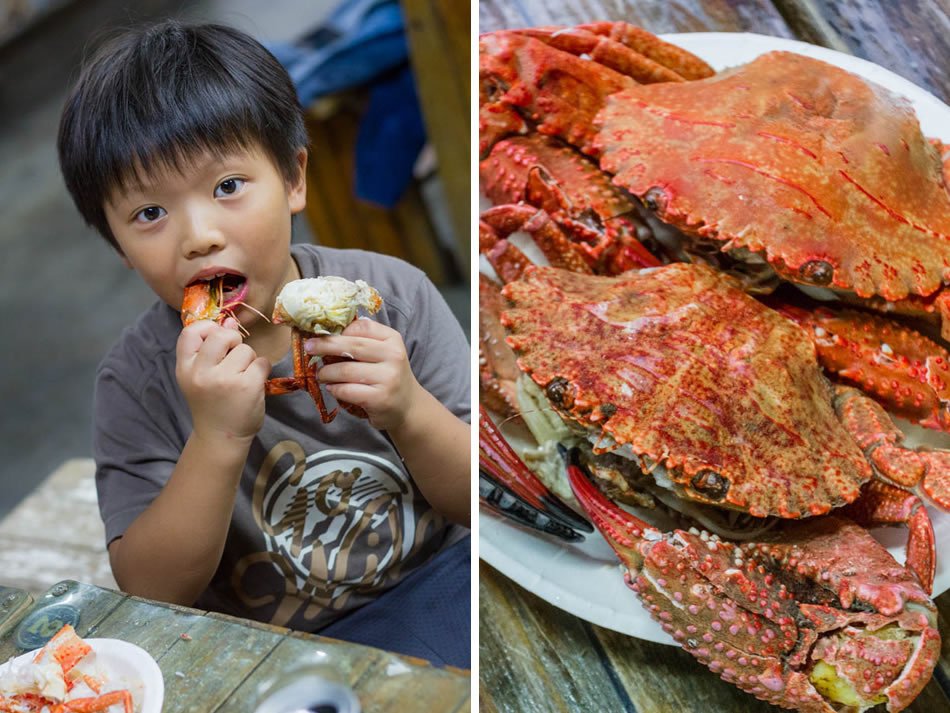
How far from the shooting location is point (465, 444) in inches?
33.1

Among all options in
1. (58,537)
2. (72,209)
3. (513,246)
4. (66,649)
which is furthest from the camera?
(72,209)

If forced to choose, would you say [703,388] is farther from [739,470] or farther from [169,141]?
[169,141]

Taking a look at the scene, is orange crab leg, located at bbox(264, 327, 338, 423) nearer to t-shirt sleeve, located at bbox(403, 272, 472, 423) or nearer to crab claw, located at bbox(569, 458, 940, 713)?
t-shirt sleeve, located at bbox(403, 272, 472, 423)

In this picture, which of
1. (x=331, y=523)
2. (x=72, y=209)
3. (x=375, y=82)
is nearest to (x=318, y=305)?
(x=331, y=523)

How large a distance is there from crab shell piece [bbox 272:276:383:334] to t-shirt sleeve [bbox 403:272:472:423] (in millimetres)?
137

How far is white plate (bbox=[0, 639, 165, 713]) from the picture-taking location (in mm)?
750

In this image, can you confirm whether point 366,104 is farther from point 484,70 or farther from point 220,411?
point 220,411

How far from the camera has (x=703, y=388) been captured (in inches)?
29.9

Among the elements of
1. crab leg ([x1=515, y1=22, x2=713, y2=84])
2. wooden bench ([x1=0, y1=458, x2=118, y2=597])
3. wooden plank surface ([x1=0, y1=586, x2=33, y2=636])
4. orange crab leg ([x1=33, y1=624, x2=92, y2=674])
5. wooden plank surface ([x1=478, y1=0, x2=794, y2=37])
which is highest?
wooden plank surface ([x1=478, y1=0, x2=794, y2=37])

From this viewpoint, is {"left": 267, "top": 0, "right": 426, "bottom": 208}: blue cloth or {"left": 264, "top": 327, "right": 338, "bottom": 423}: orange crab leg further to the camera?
{"left": 267, "top": 0, "right": 426, "bottom": 208}: blue cloth

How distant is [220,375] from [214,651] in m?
0.23

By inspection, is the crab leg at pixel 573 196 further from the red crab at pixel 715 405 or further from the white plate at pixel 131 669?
the white plate at pixel 131 669

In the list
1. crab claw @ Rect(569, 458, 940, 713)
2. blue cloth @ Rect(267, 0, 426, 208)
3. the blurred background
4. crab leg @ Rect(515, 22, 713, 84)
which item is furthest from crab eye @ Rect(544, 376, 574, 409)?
blue cloth @ Rect(267, 0, 426, 208)

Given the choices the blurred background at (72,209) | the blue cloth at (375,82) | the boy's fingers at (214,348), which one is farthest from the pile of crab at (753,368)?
the blue cloth at (375,82)
